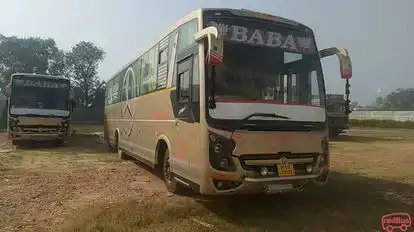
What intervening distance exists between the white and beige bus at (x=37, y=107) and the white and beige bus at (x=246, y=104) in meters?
11.8

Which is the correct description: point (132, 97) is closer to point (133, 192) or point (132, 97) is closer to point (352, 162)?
point (133, 192)

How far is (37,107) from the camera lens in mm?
17953

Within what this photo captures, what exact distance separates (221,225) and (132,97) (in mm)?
6822

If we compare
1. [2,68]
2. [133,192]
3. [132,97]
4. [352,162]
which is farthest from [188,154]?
[2,68]

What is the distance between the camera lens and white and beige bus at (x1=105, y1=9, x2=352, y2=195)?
6.11m

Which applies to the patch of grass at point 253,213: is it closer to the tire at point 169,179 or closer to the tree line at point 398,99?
the tire at point 169,179

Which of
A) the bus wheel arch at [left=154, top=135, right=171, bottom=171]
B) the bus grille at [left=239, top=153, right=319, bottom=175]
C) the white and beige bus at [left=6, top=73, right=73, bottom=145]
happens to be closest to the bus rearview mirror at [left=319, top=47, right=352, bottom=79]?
the bus grille at [left=239, top=153, right=319, bottom=175]

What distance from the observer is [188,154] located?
680 centimetres

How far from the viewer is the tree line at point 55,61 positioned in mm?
53438

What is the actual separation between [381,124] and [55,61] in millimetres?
43205

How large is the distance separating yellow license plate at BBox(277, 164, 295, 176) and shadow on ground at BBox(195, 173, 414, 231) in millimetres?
725

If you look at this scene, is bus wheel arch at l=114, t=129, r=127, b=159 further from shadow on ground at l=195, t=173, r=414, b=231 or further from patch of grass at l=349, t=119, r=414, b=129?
patch of grass at l=349, t=119, r=414, b=129

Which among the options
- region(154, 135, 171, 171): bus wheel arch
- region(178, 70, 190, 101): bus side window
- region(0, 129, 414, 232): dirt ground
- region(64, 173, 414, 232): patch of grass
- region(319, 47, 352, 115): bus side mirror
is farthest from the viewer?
region(154, 135, 171, 171): bus wheel arch

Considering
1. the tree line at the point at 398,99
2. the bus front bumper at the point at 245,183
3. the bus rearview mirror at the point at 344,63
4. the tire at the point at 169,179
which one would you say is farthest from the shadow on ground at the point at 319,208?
the tree line at the point at 398,99
